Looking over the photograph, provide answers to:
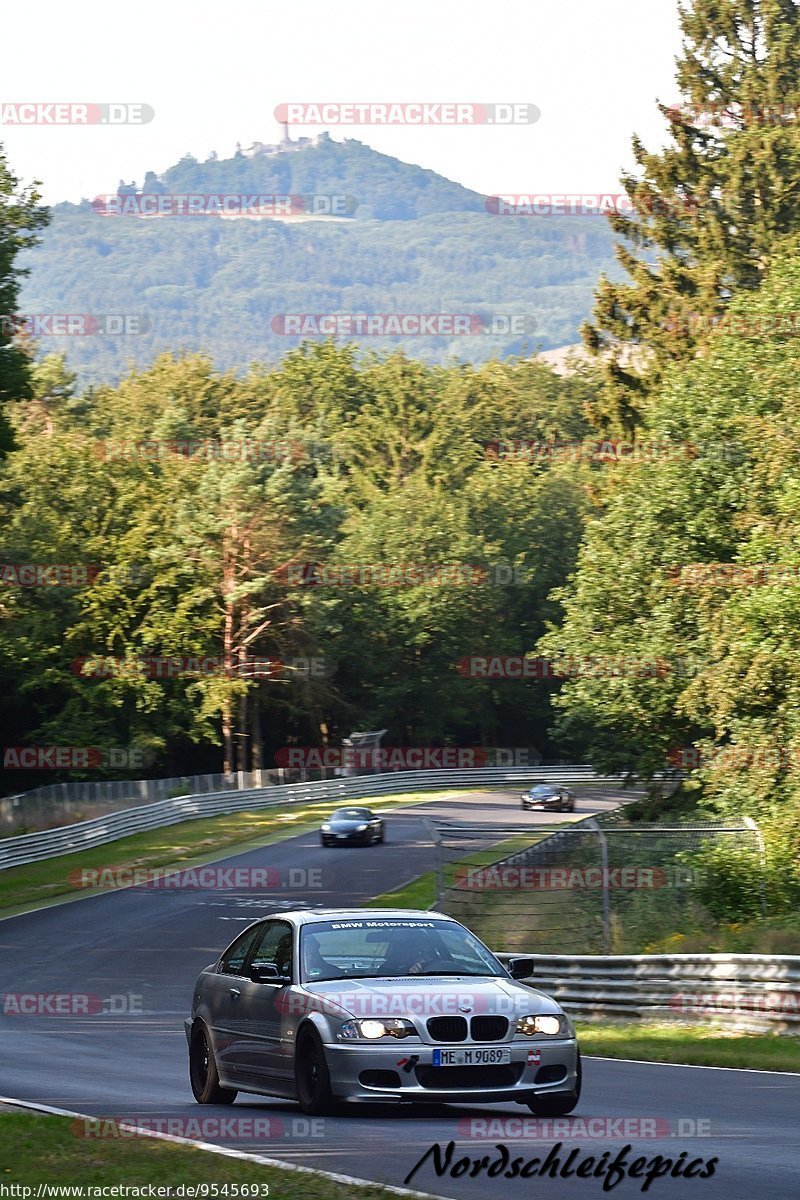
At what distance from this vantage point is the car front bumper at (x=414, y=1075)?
10.2 meters

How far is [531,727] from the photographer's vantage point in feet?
304

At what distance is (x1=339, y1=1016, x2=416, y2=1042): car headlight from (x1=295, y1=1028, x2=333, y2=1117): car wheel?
0.23 m

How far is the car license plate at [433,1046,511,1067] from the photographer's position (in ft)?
33.4

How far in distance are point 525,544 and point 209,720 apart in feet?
75.1

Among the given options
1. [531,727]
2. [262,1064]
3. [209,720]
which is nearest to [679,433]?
[262,1064]

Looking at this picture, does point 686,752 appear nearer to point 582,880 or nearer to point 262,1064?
point 582,880

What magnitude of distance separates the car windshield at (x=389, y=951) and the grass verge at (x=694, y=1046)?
16.4 ft

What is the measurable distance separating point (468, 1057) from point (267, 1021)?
1.66 metres

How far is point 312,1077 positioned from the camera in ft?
34.7
